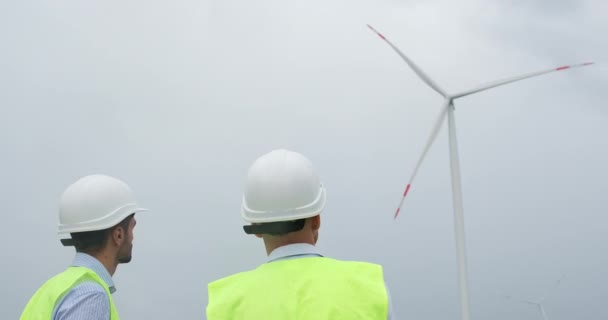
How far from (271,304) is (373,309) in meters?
1.07

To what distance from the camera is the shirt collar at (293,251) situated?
26.1 ft

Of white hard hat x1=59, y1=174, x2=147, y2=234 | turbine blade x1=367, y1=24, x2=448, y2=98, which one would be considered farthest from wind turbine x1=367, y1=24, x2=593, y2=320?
white hard hat x1=59, y1=174, x2=147, y2=234

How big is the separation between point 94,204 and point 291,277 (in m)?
7.28

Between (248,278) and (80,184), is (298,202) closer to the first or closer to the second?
(248,278)

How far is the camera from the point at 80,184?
1412 centimetres

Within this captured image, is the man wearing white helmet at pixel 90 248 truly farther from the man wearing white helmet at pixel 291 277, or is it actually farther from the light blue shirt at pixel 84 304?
the man wearing white helmet at pixel 291 277

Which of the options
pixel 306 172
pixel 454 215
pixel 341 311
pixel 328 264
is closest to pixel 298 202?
pixel 306 172

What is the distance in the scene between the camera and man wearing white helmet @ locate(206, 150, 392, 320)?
7.36 metres

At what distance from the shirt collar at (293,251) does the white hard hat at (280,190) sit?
0.48m

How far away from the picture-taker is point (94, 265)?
11.8m

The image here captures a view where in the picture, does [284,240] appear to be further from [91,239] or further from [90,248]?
[91,239]

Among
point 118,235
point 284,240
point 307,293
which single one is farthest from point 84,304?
point 307,293

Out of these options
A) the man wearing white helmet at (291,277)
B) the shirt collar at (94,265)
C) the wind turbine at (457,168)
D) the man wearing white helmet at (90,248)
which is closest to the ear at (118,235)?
the man wearing white helmet at (90,248)

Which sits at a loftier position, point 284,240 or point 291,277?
point 284,240
